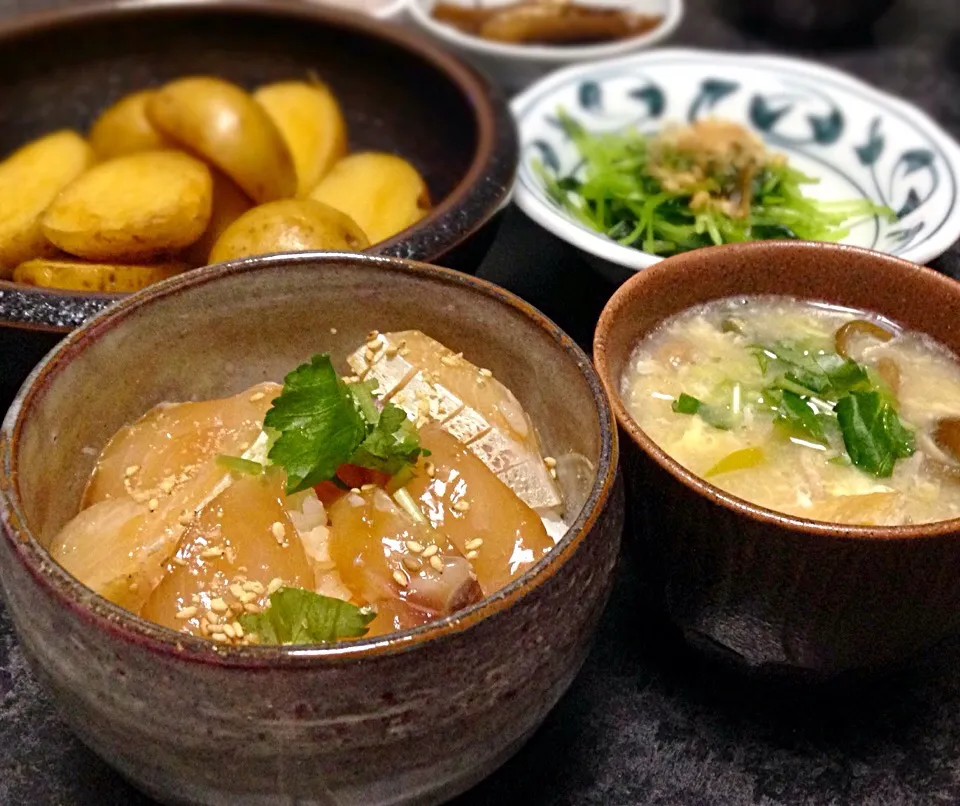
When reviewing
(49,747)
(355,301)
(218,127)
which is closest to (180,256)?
(218,127)

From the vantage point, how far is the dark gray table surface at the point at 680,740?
99cm

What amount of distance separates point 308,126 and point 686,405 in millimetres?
838

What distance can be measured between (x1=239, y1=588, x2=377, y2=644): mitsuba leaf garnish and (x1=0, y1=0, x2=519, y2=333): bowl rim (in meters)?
0.45

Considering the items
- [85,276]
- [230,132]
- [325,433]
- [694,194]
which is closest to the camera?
[325,433]

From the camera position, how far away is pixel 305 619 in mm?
781

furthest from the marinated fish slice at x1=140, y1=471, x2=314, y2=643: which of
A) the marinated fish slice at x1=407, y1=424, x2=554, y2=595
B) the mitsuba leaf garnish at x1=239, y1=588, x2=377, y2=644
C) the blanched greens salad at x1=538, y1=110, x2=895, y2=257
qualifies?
the blanched greens salad at x1=538, y1=110, x2=895, y2=257

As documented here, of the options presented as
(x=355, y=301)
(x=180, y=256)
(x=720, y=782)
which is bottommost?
(x=720, y=782)

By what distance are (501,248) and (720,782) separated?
0.87m

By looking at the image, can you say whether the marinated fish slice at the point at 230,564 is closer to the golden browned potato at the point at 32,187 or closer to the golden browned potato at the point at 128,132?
the golden browned potato at the point at 32,187

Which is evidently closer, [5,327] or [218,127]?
[5,327]

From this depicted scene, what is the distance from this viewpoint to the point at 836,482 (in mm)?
1084

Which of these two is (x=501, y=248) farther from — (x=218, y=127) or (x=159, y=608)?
(x=159, y=608)

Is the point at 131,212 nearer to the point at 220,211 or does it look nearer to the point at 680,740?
the point at 220,211

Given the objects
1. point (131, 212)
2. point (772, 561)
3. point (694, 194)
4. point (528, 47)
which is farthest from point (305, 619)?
point (528, 47)
